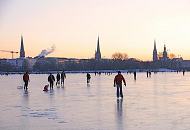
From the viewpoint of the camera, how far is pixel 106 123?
11938 millimetres

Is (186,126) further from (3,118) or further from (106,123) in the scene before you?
(3,118)

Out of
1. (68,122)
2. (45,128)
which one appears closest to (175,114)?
(68,122)

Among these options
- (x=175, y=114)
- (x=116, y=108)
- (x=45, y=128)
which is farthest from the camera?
(x=116, y=108)

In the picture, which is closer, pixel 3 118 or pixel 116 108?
pixel 3 118

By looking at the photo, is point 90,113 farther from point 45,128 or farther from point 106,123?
point 45,128

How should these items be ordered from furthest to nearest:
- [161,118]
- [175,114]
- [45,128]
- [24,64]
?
[24,64], [175,114], [161,118], [45,128]

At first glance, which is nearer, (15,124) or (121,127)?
(121,127)

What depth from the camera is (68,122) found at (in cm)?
1219

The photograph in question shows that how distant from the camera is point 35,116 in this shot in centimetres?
1372

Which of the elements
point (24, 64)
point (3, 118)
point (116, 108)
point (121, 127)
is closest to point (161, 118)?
point (121, 127)

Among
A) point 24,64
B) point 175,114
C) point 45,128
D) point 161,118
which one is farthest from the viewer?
point 24,64

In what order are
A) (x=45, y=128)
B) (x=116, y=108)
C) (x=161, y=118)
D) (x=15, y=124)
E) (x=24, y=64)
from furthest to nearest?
(x=24, y=64) < (x=116, y=108) < (x=161, y=118) < (x=15, y=124) < (x=45, y=128)

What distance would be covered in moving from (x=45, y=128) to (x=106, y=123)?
182 cm

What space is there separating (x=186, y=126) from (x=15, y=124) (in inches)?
181
